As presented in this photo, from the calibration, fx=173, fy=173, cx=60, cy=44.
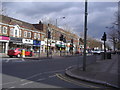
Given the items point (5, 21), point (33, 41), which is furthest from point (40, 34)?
point (5, 21)

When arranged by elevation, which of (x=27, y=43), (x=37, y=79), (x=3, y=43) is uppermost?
(x=27, y=43)

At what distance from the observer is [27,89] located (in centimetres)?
695

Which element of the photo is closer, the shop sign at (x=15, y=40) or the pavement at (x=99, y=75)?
the pavement at (x=99, y=75)

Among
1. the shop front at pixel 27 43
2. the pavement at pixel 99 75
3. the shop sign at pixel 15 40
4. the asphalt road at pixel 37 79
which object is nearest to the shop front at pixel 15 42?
the shop sign at pixel 15 40

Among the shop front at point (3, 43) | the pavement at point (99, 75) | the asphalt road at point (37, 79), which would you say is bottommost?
the asphalt road at point (37, 79)

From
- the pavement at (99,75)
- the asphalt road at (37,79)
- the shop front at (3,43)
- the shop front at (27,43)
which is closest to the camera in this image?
the asphalt road at (37,79)

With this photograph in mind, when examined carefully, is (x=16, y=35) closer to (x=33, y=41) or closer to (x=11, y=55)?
(x=33, y=41)

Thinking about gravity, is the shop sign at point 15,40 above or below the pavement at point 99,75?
above

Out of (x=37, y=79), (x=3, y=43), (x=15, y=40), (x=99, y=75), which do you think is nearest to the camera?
(x=37, y=79)

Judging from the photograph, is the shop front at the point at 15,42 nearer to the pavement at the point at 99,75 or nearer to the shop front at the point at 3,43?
the shop front at the point at 3,43

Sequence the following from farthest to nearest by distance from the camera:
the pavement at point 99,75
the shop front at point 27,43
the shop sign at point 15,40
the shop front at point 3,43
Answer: the shop front at point 27,43, the shop sign at point 15,40, the shop front at point 3,43, the pavement at point 99,75

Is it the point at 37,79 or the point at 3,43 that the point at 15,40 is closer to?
the point at 3,43

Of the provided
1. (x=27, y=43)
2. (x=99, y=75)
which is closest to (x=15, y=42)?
(x=27, y=43)

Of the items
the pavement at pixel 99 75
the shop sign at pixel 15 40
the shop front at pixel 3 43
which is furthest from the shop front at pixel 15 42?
the pavement at pixel 99 75
